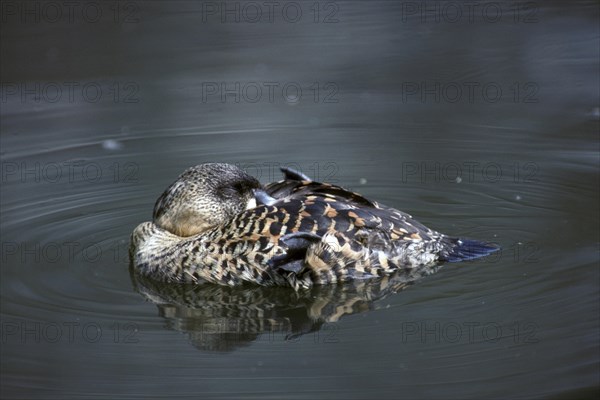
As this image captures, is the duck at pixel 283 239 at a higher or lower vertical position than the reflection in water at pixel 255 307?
higher

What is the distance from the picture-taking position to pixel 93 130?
9992 millimetres

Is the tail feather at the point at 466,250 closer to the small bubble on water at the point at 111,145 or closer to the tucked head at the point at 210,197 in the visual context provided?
the tucked head at the point at 210,197

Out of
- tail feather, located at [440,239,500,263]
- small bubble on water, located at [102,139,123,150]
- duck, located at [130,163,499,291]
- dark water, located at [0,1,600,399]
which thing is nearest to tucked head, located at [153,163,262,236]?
duck, located at [130,163,499,291]

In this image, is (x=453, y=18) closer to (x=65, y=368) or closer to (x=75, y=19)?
(x=75, y=19)

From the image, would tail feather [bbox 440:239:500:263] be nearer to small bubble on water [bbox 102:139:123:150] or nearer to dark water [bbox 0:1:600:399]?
dark water [bbox 0:1:600:399]

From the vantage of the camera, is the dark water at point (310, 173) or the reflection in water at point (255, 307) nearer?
the dark water at point (310, 173)

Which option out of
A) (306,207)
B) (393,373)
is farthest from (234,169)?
(393,373)

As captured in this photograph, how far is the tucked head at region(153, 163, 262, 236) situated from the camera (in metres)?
7.27

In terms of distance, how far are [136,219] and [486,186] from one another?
8.14 ft

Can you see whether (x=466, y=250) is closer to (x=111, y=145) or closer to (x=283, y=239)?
(x=283, y=239)

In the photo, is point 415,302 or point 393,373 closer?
point 393,373

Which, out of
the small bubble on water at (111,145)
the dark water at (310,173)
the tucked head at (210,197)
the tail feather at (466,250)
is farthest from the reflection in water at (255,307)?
the small bubble on water at (111,145)

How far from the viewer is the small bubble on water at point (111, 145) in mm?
9492

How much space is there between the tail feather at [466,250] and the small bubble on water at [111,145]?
3507mm
